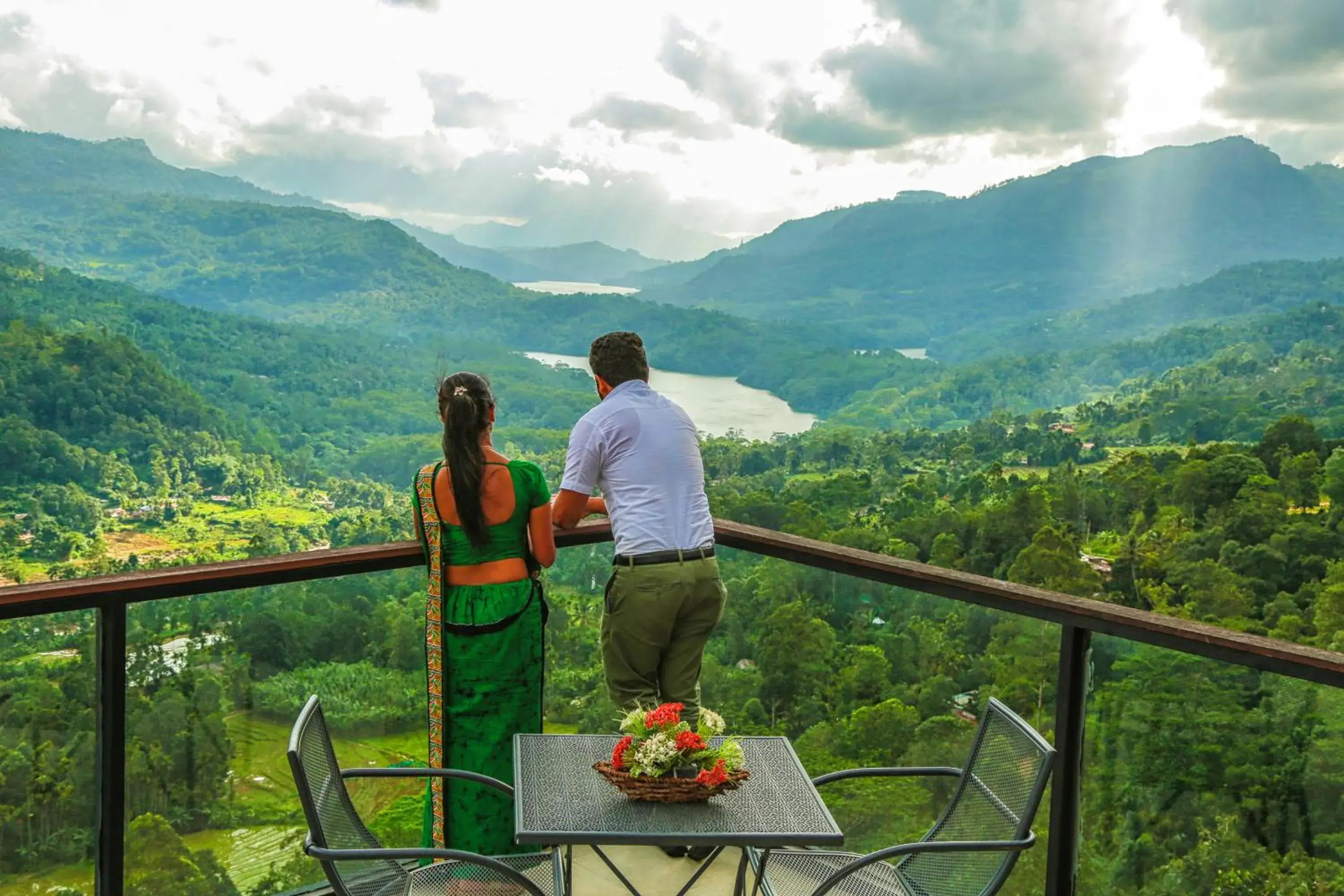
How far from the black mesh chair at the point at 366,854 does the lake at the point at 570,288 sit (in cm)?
3823

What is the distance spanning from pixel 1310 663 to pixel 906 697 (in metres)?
1.25

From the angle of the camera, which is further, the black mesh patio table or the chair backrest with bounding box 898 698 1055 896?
the chair backrest with bounding box 898 698 1055 896

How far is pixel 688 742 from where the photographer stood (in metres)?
2.21

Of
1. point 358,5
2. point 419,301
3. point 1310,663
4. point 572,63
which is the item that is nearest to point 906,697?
point 1310,663

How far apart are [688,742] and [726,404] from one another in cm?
3305

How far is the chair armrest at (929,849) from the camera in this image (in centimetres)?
208

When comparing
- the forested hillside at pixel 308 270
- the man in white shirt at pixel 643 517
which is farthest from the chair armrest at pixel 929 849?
the forested hillside at pixel 308 270

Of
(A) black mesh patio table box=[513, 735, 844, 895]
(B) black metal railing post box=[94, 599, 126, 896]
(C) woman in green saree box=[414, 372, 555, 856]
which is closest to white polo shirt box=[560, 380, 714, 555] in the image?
(C) woman in green saree box=[414, 372, 555, 856]

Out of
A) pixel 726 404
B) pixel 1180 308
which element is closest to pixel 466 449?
pixel 726 404

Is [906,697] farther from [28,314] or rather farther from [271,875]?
[28,314]

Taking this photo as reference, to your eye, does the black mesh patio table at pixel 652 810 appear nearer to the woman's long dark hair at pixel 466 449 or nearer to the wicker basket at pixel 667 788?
the wicker basket at pixel 667 788

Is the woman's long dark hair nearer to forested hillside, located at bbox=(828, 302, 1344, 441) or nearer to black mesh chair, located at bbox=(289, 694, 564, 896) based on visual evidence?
black mesh chair, located at bbox=(289, 694, 564, 896)

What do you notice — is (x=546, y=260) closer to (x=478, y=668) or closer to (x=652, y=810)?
(x=478, y=668)

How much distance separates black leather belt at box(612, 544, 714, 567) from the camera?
317 centimetres
